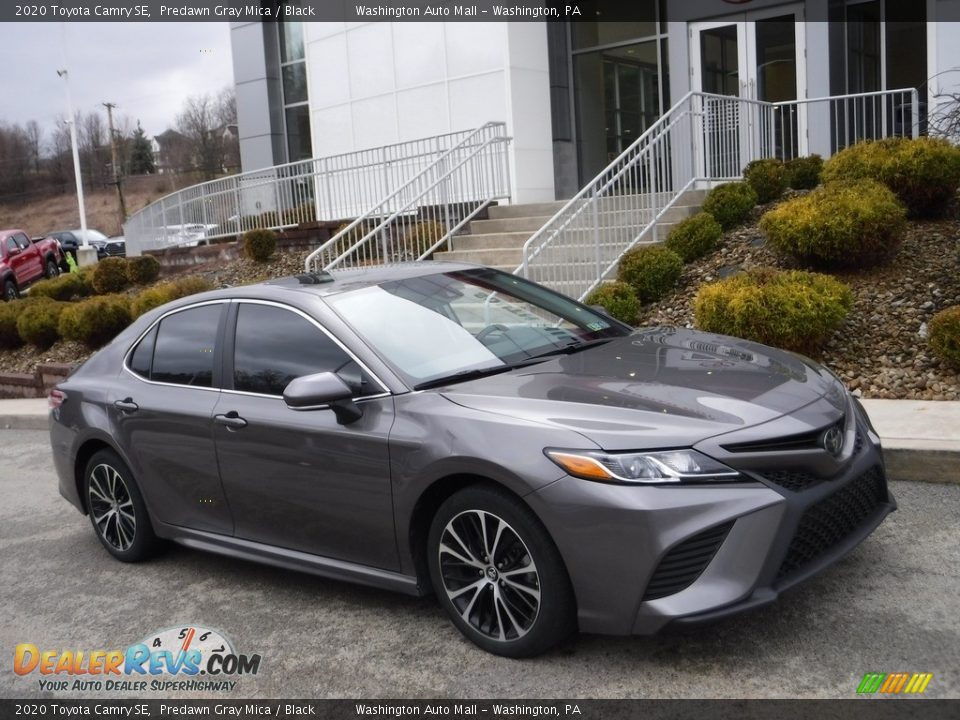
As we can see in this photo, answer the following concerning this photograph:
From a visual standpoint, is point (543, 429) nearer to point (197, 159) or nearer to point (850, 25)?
point (850, 25)

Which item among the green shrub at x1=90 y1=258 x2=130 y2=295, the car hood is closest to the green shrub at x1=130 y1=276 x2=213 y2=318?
the green shrub at x1=90 y1=258 x2=130 y2=295

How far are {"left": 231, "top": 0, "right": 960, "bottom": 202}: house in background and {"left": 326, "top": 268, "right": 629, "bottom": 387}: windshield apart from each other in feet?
33.9

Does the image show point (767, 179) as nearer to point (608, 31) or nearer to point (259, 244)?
point (608, 31)

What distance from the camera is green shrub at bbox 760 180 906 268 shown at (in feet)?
28.6

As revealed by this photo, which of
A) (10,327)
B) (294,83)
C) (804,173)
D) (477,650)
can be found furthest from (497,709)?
(294,83)

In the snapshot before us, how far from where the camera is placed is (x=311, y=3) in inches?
798

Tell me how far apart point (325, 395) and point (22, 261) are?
23125mm

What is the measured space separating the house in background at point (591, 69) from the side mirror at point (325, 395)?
38.5 feet

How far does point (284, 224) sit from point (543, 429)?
49.8 feet

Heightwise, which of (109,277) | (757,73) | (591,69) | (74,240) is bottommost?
(109,277)

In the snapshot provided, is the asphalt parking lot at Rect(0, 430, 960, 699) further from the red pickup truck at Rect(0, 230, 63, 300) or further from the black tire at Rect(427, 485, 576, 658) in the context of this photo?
the red pickup truck at Rect(0, 230, 63, 300)

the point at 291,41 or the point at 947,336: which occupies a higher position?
the point at 291,41

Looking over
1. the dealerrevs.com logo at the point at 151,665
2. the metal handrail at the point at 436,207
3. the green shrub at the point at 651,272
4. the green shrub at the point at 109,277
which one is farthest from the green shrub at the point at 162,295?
the dealerrevs.com logo at the point at 151,665

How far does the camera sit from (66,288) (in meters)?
18.2
